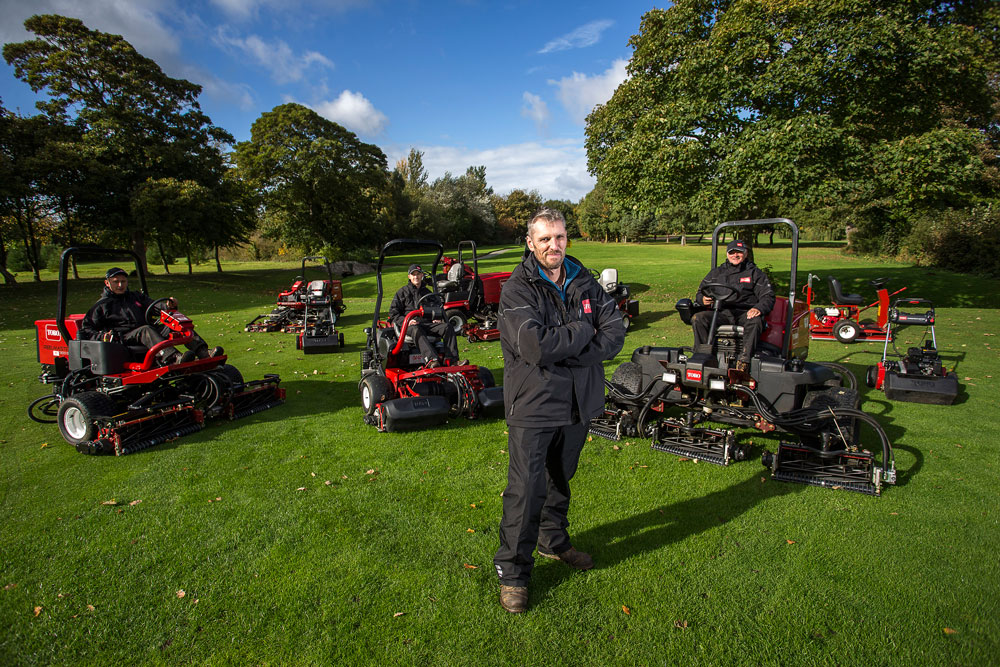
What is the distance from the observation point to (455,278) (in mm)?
12742

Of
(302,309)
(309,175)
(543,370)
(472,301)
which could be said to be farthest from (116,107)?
(543,370)

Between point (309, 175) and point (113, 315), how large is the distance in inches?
1178

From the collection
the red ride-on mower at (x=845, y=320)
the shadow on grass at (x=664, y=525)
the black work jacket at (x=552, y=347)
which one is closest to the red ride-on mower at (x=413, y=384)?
the shadow on grass at (x=664, y=525)

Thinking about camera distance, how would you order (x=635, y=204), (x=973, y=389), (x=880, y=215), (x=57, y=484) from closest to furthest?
1. (x=57, y=484)
2. (x=973, y=389)
3. (x=635, y=204)
4. (x=880, y=215)

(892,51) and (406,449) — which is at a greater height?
(892,51)

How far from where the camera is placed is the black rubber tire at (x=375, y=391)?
6293 millimetres

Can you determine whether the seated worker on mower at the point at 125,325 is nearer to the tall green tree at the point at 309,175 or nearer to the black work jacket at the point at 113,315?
the black work jacket at the point at 113,315

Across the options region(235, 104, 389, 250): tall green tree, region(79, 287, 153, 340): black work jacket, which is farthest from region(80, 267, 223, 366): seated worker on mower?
region(235, 104, 389, 250): tall green tree

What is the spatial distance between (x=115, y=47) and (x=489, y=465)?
102 ft

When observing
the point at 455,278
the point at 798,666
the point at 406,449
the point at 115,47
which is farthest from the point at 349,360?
the point at 115,47

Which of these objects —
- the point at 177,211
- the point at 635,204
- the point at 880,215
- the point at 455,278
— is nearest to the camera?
the point at 455,278

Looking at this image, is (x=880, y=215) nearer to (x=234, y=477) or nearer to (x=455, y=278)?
(x=455, y=278)

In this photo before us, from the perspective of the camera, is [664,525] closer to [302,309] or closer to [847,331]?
[847,331]

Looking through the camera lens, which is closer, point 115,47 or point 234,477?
point 234,477
